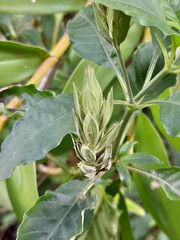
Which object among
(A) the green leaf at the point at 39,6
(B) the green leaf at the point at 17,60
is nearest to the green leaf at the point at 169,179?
(B) the green leaf at the point at 17,60

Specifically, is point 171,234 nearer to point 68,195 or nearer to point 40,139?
point 68,195

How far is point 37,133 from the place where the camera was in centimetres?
48

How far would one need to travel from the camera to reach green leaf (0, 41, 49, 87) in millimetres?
750

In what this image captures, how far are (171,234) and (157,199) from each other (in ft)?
0.28

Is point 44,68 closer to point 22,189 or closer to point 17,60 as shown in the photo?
point 17,60

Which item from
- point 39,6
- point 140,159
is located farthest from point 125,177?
point 39,6

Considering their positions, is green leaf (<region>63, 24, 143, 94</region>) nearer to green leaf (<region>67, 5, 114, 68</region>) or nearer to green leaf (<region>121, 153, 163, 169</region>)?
green leaf (<region>67, 5, 114, 68</region>)

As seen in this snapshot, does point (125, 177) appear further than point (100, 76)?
No

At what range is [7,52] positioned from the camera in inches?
29.9

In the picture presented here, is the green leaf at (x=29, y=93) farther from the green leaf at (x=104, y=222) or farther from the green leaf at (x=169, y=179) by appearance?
the green leaf at (x=104, y=222)

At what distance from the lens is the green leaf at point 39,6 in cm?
80

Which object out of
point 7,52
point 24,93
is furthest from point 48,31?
point 24,93

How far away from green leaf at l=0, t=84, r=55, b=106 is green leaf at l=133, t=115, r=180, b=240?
0.28 m

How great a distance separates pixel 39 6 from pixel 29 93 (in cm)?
34
